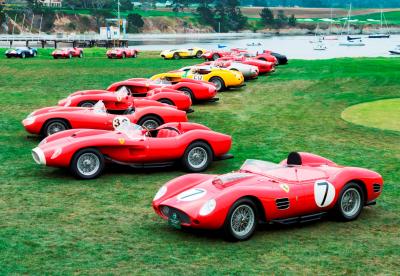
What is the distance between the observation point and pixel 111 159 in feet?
48.4

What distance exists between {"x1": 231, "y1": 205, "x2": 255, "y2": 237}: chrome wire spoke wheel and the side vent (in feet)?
1.55

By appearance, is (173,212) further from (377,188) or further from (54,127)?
(54,127)

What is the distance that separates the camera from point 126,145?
48.3 ft

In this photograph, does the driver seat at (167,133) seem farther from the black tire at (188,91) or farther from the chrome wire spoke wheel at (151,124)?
the black tire at (188,91)

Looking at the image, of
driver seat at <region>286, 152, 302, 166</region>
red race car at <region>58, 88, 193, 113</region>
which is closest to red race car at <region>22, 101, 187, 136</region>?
red race car at <region>58, 88, 193, 113</region>

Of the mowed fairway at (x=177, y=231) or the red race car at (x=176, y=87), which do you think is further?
the red race car at (x=176, y=87)

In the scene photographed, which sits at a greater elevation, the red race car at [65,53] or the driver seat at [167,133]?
the driver seat at [167,133]

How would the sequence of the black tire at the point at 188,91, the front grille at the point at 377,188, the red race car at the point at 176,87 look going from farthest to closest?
1. the black tire at the point at 188,91
2. the red race car at the point at 176,87
3. the front grille at the point at 377,188

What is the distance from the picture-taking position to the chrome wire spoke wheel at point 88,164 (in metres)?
14.4

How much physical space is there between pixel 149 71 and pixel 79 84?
10253 mm

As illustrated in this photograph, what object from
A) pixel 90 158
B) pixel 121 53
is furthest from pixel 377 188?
pixel 121 53

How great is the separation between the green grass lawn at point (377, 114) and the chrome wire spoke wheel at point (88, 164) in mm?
11436

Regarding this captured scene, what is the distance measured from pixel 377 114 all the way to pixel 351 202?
47.4 feet

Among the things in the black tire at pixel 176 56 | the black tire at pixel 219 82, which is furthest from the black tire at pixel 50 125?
the black tire at pixel 176 56
